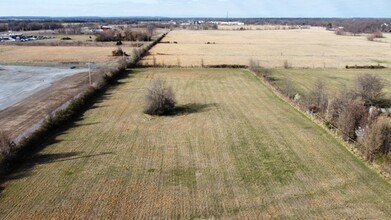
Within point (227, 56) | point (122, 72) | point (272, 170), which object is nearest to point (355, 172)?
point (272, 170)

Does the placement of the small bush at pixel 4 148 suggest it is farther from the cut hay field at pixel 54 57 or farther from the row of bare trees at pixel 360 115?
the cut hay field at pixel 54 57

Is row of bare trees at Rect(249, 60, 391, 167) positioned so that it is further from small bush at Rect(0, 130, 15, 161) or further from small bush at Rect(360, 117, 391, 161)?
small bush at Rect(0, 130, 15, 161)

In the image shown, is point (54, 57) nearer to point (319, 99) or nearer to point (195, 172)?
point (319, 99)

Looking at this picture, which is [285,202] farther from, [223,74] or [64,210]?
[223,74]

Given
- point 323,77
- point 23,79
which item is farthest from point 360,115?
point 23,79

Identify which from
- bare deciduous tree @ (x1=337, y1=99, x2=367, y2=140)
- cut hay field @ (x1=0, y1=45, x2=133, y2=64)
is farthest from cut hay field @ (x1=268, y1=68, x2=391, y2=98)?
cut hay field @ (x1=0, y1=45, x2=133, y2=64)
